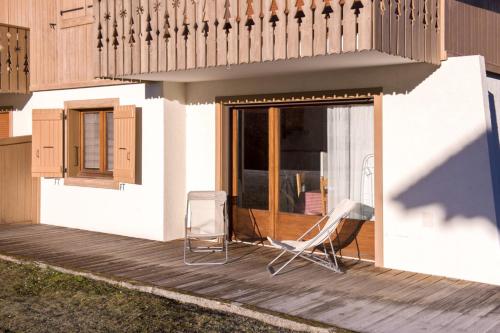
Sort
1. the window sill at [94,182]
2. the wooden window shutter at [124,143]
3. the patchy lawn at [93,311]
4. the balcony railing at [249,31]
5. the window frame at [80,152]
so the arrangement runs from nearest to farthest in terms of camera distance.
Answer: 1. the patchy lawn at [93,311]
2. the balcony railing at [249,31]
3. the wooden window shutter at [124,143]
4. the window sill at [94,182]
5. the window frame at [80,152]

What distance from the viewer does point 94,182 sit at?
10.9m

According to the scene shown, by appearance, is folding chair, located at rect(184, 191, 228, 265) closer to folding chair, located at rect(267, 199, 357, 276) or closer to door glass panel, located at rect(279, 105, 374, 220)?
door glass panel, located at rect(279, 105, 374, 220)

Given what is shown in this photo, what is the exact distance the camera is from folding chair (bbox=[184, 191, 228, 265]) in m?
8.91

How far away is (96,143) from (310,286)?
18.1ft

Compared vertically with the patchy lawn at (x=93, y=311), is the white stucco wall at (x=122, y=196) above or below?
above

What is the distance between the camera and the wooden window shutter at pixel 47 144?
1140 centimetres

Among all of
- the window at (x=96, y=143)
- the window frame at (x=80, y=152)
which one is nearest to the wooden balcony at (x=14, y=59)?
the window frame at (x=80, y=152)

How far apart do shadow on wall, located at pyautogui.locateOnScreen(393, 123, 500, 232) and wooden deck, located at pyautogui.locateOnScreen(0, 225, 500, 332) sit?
2.50ft

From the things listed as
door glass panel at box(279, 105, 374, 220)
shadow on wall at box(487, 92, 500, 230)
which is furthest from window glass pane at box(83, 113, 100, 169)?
shadow on wall at box(487, 92, 500, 230)

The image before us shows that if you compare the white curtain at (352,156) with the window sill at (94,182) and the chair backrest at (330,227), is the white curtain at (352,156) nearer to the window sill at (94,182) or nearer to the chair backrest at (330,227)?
the chair backrest at (330,227)

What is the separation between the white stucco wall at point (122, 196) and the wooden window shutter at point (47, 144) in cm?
32

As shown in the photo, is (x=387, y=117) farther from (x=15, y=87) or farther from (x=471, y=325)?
(x=15, y=87)

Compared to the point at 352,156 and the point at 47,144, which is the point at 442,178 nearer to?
the point at 352,156

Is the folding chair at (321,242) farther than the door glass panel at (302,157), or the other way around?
the door glass panel at (302,157)
